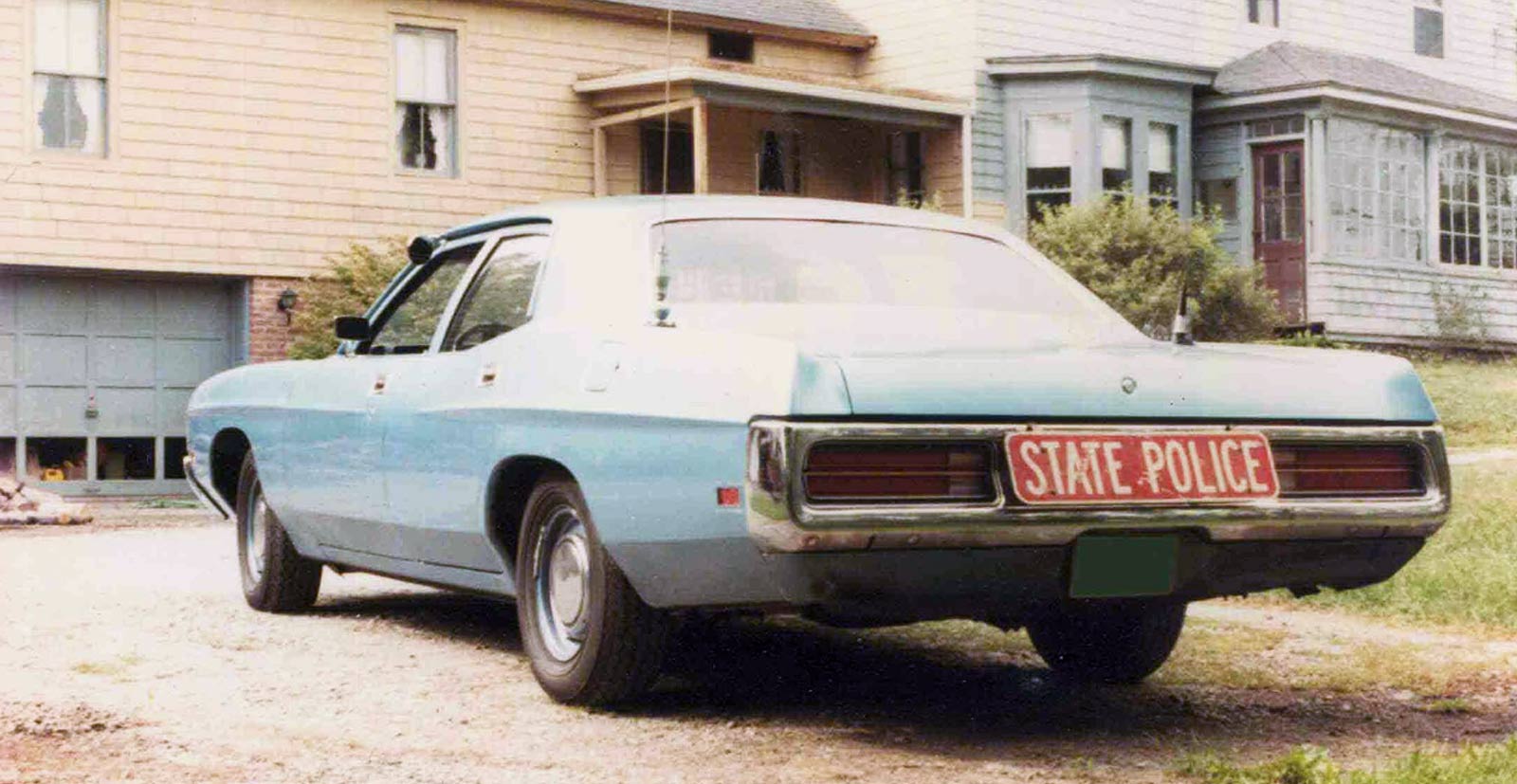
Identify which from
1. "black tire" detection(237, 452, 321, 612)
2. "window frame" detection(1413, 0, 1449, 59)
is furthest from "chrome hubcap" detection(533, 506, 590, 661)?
"window frame" detection(1413, 0, 1449, 59)

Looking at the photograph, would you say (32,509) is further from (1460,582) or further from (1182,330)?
(1182,330)

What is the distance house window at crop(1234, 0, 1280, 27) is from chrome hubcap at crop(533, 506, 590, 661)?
74.5 feet

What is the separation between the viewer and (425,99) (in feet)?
69.9

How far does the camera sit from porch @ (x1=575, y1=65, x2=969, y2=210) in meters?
21.7

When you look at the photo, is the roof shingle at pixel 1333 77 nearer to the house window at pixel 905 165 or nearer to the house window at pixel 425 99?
the house window at pixel 905 165

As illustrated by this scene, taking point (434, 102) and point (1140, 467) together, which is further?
point (434, 102)

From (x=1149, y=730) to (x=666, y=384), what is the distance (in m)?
1.65

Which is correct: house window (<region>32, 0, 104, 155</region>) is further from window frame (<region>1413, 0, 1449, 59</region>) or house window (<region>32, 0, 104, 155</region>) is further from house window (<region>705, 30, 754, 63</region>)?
window frame (<region>1413, 0, 1449, 59</region>)

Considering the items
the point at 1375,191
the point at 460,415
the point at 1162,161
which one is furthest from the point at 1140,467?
the point at 1375,191

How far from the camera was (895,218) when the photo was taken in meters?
6.79

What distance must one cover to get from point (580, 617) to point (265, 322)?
14742 mm

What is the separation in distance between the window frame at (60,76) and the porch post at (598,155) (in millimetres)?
5250

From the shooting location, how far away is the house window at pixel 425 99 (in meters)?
21.2

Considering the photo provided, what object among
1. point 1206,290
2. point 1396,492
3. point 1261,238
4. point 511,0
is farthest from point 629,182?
point 1396,492
